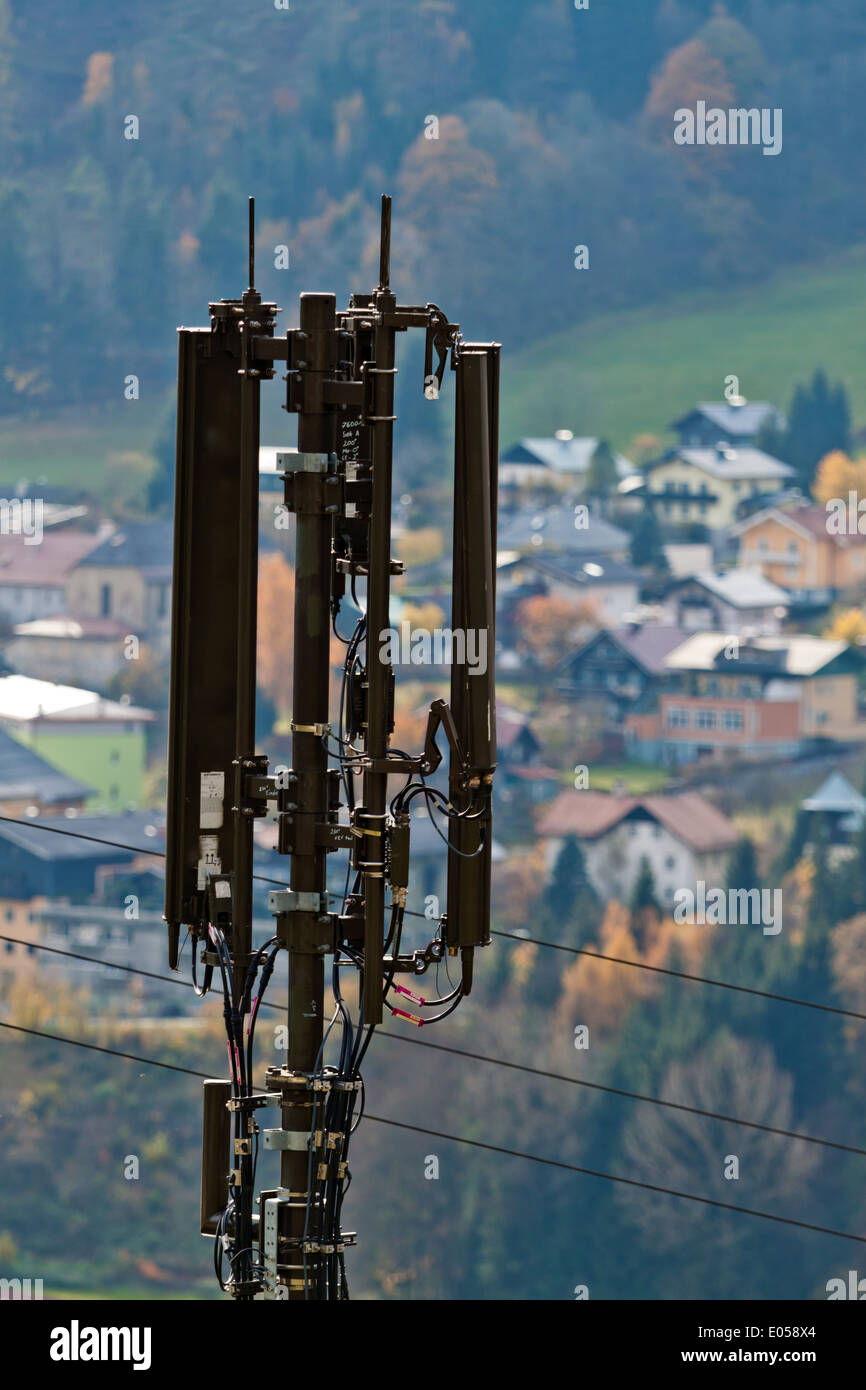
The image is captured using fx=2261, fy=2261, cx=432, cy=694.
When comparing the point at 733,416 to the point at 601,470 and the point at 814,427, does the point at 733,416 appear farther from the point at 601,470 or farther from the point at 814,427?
the point at 601,470

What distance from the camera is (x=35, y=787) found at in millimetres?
56906

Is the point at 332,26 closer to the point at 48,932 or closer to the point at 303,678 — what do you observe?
the point at 48,932

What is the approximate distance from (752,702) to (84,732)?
1746 centimetres

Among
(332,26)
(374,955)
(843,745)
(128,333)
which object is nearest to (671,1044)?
(843,745)

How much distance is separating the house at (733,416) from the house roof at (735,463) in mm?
296

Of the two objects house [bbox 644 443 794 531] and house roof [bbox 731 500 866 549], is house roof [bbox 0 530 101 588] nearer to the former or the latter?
house [bbox 644 443 794 531]

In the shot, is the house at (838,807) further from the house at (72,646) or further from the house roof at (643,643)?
the house at (72,646)

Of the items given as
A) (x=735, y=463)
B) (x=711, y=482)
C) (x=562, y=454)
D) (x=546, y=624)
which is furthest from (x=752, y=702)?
(x=562, y=454)

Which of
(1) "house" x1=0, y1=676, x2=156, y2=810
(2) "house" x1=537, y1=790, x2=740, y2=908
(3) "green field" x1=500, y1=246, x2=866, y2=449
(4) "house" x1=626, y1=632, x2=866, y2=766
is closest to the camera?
(1) "house" x1=0, y1=676, x2=156, y2=810

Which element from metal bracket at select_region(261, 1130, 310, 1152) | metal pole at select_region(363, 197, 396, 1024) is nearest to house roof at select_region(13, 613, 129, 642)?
metal bracket at select_region(261, 1130, 310, 1152)

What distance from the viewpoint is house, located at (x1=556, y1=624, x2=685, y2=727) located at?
195 feet

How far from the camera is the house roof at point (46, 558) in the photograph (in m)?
59.0

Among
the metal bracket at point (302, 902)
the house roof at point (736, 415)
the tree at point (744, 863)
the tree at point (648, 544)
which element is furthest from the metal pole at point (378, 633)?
the house roof at point (736, 415)

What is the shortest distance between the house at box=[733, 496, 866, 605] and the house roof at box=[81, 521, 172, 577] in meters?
15.6
